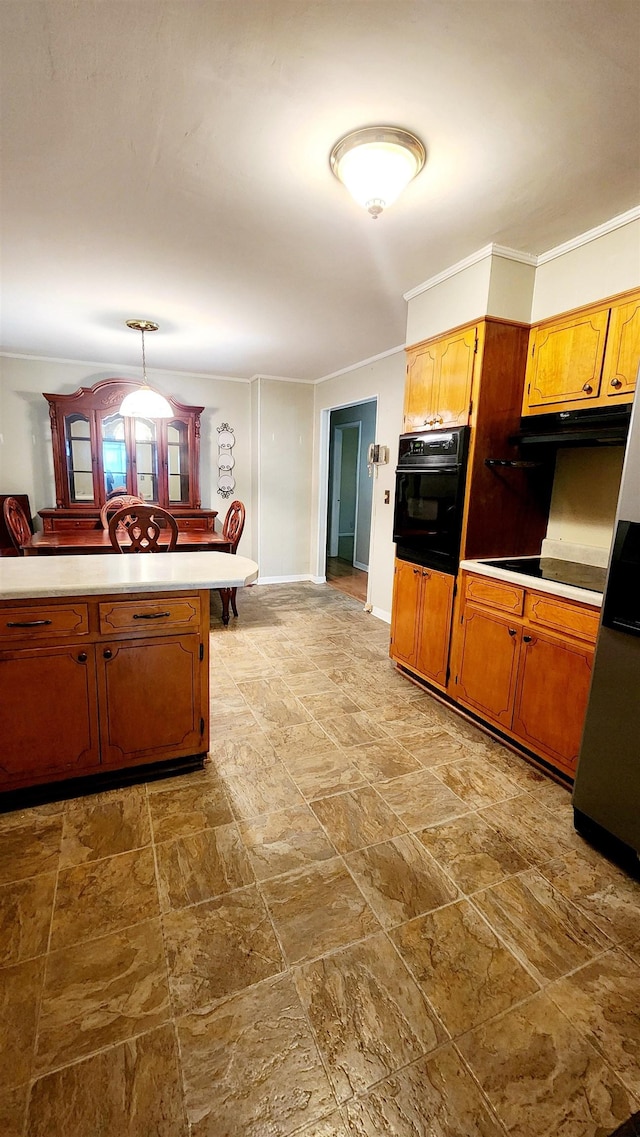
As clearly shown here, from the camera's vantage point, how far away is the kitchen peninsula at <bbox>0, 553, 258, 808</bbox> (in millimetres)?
1818

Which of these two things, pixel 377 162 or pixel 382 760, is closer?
pixel 377 162

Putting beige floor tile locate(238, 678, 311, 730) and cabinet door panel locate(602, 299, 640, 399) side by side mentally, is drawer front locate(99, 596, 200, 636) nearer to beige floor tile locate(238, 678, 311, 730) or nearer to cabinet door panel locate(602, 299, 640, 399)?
beige floor tile locate(238, 678, 311, 730)

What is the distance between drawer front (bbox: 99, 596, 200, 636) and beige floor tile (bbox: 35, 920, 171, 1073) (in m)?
1.02

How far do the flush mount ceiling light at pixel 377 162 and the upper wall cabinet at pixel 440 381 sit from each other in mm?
954

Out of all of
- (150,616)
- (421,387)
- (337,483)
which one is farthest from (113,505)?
(337,483)

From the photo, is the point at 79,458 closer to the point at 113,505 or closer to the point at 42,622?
the point at 113,505

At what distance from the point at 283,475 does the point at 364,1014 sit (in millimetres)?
5167

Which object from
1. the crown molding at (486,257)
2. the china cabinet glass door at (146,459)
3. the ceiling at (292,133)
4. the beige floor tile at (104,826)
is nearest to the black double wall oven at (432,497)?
the crown molding at (486,257)

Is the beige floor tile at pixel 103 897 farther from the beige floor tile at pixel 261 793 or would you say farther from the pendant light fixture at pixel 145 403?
the pendant light fixture at pixel 145 403

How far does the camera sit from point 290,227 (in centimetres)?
224

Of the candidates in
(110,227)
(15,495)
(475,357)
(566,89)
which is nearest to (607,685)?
(475,357)

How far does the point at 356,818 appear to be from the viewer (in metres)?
1.95

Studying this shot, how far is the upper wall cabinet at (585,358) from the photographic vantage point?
83.0 inches

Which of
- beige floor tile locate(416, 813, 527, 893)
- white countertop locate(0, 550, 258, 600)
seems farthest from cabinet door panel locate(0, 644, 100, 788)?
beige floor tile locate(416, 813, 527, 893)
